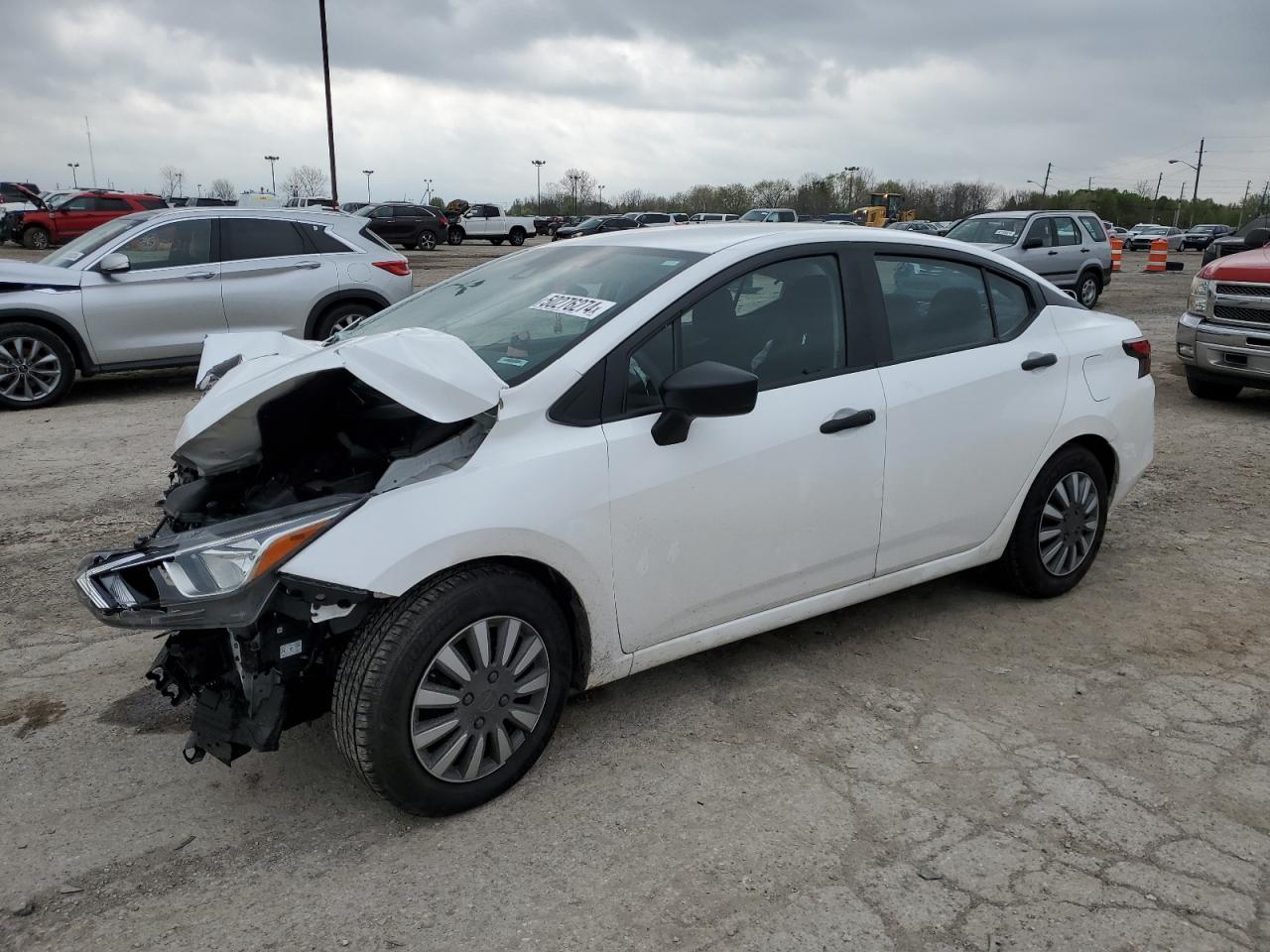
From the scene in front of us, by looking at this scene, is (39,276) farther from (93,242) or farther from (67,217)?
(67,217)

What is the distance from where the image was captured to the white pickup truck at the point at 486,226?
43844 millimetres

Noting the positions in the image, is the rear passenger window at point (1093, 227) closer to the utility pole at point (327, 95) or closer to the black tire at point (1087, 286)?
→ the black tire at point (1087, 286)

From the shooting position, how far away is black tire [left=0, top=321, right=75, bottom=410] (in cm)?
870

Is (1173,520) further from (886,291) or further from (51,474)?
(51,474)

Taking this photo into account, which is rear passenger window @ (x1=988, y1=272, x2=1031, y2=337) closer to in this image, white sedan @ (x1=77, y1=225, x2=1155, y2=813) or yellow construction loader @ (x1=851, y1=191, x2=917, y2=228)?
white sedan @ (x1=77, y1=225, x2=1155, y2=813)

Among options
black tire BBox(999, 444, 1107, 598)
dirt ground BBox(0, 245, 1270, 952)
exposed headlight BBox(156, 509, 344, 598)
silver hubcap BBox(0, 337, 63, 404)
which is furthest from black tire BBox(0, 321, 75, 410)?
black tire BBox(999, 444, 1107, 598)

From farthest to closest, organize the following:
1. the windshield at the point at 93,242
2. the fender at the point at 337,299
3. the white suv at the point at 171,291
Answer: the fender at the point at 337,299, the windshield at the point at 93,242, the white suv at the point at 171,291

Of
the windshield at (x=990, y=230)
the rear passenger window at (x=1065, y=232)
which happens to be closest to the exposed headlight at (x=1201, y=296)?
the windshield at (x=990, y=230)

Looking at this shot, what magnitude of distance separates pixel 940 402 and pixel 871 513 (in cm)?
54

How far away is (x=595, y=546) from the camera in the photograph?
3.07m

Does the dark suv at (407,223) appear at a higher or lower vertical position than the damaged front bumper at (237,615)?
higher

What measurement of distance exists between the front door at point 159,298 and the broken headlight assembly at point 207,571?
6914 mm

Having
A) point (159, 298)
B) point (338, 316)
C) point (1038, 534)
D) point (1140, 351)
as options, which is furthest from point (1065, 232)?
point (1038, 534)

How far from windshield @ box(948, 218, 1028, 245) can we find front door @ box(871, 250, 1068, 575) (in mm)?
12346
